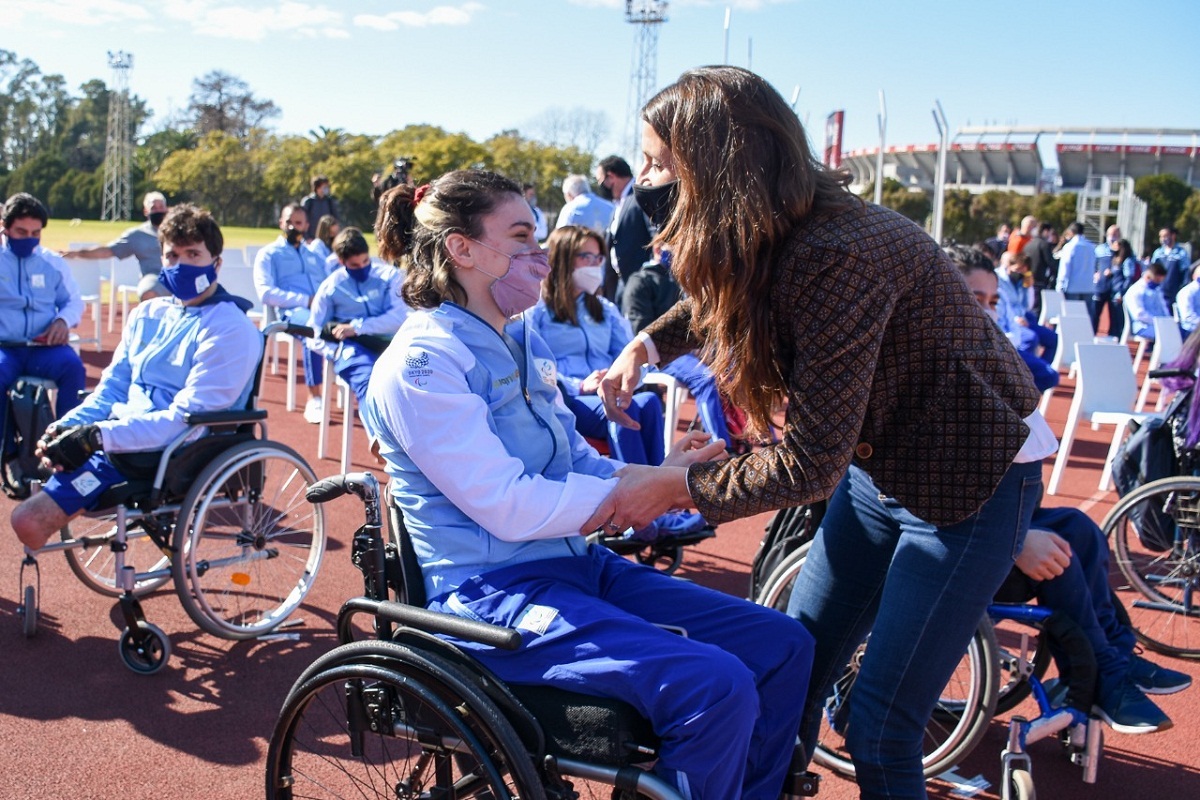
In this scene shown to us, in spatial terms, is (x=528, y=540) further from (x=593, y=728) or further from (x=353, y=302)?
(x=353, y=302)

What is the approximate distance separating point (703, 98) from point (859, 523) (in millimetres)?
1030

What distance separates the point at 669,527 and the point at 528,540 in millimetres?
2543

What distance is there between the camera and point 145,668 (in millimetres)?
3803

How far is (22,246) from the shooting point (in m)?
6.07

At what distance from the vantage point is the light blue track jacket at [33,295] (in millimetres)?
5867

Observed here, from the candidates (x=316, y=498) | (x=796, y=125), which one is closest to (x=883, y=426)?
(x=796, y=125)

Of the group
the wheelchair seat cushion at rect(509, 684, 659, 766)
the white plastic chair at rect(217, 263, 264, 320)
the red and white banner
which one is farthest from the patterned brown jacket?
the red and white banner

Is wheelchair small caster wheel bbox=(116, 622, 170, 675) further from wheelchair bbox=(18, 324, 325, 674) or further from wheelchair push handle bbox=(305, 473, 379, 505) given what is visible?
wheelchair push handle bbox=(305, 473, 379, 505)

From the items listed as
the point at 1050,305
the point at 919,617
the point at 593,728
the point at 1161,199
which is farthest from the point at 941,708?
the point at 1161,199

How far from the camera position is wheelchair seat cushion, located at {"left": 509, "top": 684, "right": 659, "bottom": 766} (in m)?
1.99

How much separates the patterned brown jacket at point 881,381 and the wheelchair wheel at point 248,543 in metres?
2.46

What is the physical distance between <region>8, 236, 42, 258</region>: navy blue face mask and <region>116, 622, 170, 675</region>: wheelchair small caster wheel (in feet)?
10.6

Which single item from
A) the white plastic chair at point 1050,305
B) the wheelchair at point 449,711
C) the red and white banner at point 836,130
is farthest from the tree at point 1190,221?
the wheelchair at point 449,711

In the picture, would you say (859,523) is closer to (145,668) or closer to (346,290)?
(145,668)
